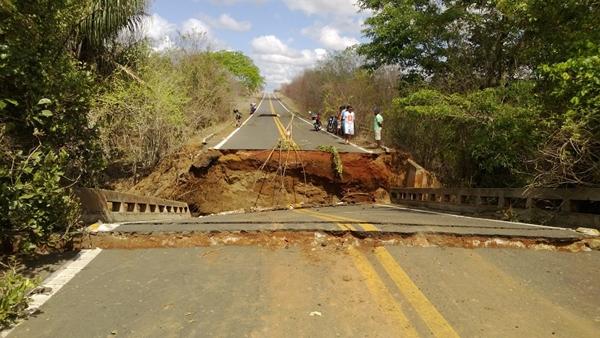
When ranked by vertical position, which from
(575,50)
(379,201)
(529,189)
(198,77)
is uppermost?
(198,77)

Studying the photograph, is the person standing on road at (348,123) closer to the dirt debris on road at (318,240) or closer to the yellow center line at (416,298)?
the dirt debris on road at (318,240)

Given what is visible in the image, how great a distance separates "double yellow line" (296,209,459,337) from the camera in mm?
3721

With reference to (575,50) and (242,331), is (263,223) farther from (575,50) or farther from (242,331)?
(575,50)

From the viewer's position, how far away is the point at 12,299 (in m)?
3.84

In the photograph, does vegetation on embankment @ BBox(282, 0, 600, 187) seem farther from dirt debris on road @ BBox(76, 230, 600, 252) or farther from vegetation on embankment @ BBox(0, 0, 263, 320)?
vegetation on embankment @ BBox(0, 0, 263, 320)

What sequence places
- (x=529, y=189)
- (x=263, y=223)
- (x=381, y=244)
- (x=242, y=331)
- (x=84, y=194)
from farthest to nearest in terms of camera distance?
(x=529, y=189)
(x=84, y=194)
(x=263, y=223)
(x=381, y=244)
(x=242, y=331)

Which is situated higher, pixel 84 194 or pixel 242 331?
pixel 84 194

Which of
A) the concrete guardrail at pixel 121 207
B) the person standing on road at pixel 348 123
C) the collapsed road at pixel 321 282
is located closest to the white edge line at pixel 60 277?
the collapsed road at pixel 321 282

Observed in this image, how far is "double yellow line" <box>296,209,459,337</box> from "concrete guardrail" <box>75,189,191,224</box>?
4.08 meters

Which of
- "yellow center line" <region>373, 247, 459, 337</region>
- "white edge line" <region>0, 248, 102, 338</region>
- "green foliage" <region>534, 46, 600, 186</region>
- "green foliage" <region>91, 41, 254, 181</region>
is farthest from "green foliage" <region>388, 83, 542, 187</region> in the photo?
"green foliage" <region>91, 41, 254, 181</region>

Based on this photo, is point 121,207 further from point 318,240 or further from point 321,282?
point 321,282

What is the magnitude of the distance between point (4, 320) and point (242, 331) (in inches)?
72.6

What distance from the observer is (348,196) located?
20.2 metres

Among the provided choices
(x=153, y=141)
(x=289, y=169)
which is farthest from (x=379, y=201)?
(x=153, y=141)
